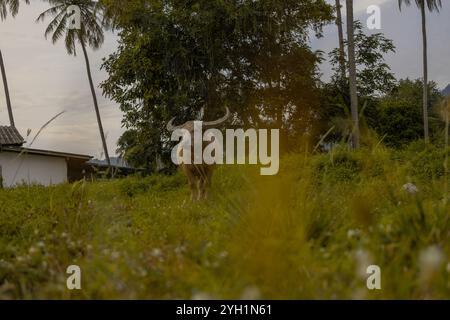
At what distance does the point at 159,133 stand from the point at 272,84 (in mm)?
5695

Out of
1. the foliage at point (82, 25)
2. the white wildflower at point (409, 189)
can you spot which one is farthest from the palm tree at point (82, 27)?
the white wildflower at point (409, 189)

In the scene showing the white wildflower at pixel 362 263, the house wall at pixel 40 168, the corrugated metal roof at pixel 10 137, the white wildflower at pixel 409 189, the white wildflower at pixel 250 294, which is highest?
A: the corrugated metal roof at pixel 10 137

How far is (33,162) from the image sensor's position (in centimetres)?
3184

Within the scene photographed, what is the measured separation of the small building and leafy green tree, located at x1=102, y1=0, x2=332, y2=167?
23.0ft

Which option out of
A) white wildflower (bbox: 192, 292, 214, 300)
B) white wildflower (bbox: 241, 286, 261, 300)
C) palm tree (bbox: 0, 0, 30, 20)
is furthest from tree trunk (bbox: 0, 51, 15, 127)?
white wildflower (bbox: 241, 286, 261, 300)

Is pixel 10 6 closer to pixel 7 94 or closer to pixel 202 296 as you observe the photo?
pixel 7 94

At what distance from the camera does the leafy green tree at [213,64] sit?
A: 24000mm

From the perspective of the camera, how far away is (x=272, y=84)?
26188 millimetres

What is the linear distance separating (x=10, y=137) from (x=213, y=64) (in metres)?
13.0

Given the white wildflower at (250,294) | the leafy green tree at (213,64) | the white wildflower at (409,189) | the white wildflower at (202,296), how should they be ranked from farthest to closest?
the leafy green tree at (213,64) < the white wildflower at (409,189) < the white wildflower at (202,296) < the white wildflower at (250,294)

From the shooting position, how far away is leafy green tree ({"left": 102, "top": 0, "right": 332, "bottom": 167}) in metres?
24.0

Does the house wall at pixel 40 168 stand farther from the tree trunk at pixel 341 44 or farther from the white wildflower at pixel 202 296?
the white wildflower at pixel 202 296

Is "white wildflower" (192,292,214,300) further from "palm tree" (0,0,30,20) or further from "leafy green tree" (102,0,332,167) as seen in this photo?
"palm tree" (0,0,30,20)

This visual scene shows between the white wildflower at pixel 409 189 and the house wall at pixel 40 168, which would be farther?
the house wall at pixel 40 168
